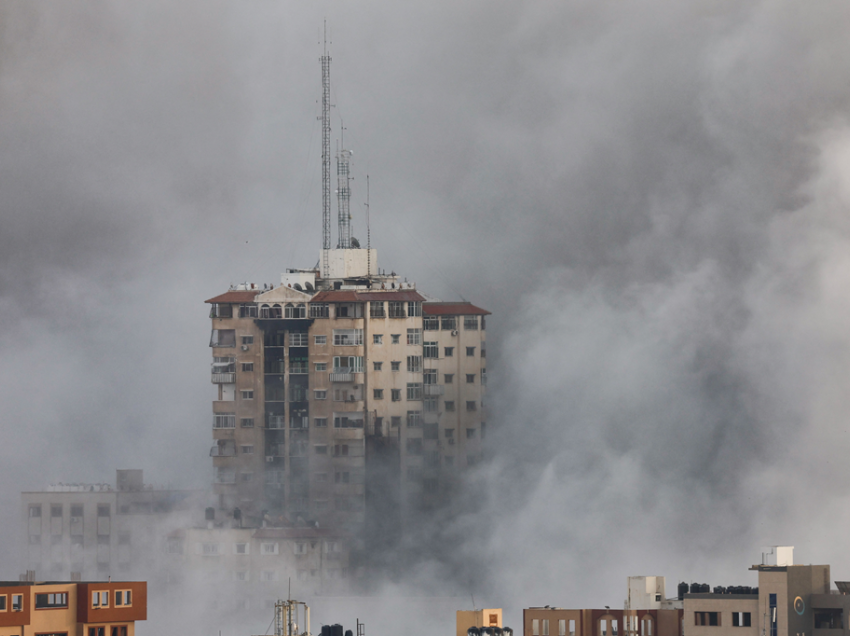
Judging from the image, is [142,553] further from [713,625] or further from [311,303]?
[713,625]

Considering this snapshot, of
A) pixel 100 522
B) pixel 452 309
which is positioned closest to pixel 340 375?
pixel 452 309

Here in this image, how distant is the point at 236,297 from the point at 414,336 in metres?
7.15

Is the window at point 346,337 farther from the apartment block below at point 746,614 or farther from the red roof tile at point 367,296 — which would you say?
the apartment block below at point 746,614

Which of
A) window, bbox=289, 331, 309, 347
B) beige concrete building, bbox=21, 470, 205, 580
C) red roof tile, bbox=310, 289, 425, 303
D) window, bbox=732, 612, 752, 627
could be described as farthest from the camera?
window, bbox=289, 331, 309, 347

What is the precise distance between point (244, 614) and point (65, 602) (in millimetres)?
27676

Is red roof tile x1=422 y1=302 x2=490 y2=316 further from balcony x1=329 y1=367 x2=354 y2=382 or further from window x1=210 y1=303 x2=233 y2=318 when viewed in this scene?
window x1=210 y1=303 x2=233 y2=318

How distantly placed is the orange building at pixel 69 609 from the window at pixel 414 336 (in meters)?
32.8

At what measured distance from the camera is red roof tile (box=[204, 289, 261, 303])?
8300 cm

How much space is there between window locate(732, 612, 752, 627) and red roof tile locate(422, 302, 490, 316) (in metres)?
33.1

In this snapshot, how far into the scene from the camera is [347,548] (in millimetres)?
79812

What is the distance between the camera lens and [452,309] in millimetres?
83812

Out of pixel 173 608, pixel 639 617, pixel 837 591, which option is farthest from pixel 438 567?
pixel 837 591

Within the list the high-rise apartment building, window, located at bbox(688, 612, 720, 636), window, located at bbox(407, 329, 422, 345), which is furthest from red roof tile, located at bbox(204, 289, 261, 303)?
window, located at bbox(688, 612, 720, 636)

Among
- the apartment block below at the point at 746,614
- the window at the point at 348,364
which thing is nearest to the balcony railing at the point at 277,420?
the window at the point at 348,364
